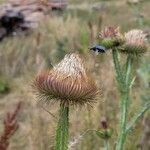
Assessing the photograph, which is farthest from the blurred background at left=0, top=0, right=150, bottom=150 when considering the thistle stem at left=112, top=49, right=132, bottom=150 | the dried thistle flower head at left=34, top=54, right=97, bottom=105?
the thistle stem at left=112, top=49, right=132, bottom=150

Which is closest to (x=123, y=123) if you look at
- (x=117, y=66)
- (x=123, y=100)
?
(x=123, y=100)

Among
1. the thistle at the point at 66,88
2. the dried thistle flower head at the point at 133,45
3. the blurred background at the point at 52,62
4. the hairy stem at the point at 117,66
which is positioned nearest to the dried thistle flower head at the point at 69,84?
the thistle at the point at 66,88

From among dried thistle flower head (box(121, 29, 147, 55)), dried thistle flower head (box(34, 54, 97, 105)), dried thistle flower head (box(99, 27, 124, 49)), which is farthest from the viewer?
dried thistle flower head (box(121, 29, 147, 55))

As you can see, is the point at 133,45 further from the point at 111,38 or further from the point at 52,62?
the point at 52,62

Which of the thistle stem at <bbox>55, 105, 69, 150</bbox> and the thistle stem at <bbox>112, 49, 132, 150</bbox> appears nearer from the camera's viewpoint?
the thistle stem at <bbox>55, 105, 69, 150</bbox>

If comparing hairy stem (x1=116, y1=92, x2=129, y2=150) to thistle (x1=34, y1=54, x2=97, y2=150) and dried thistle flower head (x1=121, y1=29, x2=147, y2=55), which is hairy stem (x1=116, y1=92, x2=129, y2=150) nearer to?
dried thistle flower head (x1=121, y1=29, x2=147, y2=55)

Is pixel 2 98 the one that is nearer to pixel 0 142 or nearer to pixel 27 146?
pixel 27 146
